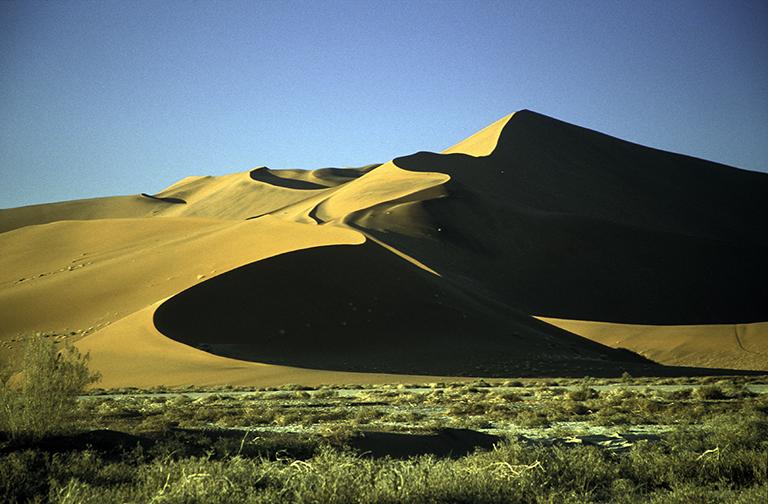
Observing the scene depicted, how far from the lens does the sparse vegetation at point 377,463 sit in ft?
17.3

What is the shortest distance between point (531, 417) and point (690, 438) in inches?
141

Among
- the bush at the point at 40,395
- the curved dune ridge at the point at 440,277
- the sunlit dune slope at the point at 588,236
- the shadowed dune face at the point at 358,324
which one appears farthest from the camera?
the sunlit dune slope at the point at 588,236

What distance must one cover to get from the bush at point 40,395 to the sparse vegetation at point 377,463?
22cm

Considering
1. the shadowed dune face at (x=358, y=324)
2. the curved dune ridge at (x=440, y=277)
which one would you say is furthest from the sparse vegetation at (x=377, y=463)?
the shadowed dune face at (x=358, y=324)

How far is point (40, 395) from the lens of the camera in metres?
7.04

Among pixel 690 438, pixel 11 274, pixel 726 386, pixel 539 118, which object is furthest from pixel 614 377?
pixel 539 118

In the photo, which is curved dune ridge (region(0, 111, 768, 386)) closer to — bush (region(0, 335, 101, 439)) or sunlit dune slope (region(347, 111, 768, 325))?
sunlit dune slope (region(347, 111, 768, 325))

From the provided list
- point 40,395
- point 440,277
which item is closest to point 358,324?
point 440,277

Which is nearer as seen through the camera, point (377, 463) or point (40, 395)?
point (377, 463)

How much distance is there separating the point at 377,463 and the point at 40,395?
172 inches

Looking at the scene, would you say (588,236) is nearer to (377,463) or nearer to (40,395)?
(377,463)

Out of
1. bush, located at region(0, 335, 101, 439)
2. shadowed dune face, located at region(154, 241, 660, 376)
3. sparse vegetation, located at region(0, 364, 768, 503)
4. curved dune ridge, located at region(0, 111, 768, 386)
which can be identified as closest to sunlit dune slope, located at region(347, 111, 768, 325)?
curved dune ridge, located at region(0, 111, 768, 386)

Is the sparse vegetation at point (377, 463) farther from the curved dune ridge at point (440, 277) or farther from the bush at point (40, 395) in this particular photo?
the curved dune ridge at point (440, 277)

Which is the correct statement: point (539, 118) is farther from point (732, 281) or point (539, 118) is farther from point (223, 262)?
point (223, 262)
